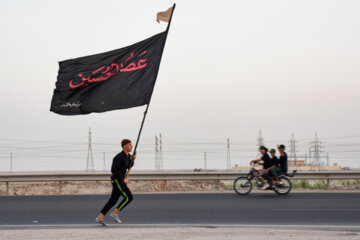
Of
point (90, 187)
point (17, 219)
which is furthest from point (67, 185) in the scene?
point (17, 219)

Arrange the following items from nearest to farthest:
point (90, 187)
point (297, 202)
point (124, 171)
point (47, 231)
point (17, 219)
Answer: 1. point (47, 231)
2. point (124, 171)
3. point (17, 219)
4. point (297, 202)
5. point (90, 187)

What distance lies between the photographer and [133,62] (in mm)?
10750

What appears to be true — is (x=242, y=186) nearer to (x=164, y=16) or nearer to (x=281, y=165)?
(x=281, y=165)

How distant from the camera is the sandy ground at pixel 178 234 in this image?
873 centimetres

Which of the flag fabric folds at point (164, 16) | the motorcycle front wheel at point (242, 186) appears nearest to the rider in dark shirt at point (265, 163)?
the motorcycle front wheel at point (242, 186)

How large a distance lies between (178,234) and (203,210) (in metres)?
4.80

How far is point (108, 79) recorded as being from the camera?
10.8 m

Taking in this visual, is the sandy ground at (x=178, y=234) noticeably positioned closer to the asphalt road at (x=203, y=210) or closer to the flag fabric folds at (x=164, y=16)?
the asphalt road at (x=203, y=210)

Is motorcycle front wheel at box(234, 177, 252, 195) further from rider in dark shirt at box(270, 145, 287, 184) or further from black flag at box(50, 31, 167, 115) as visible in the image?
black flag at box(50, 31, 167, 115)

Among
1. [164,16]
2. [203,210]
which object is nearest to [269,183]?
[203,210]

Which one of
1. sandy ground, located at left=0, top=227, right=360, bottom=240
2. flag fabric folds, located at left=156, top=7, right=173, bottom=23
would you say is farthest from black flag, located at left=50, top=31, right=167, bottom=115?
sandy ground, located at left=0, top=227, right=360, bottom=240

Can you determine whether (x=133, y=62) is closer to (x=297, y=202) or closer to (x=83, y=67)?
(x=83, y=67)

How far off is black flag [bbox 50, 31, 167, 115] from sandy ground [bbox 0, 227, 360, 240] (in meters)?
2.66

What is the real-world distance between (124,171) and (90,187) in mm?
14634
